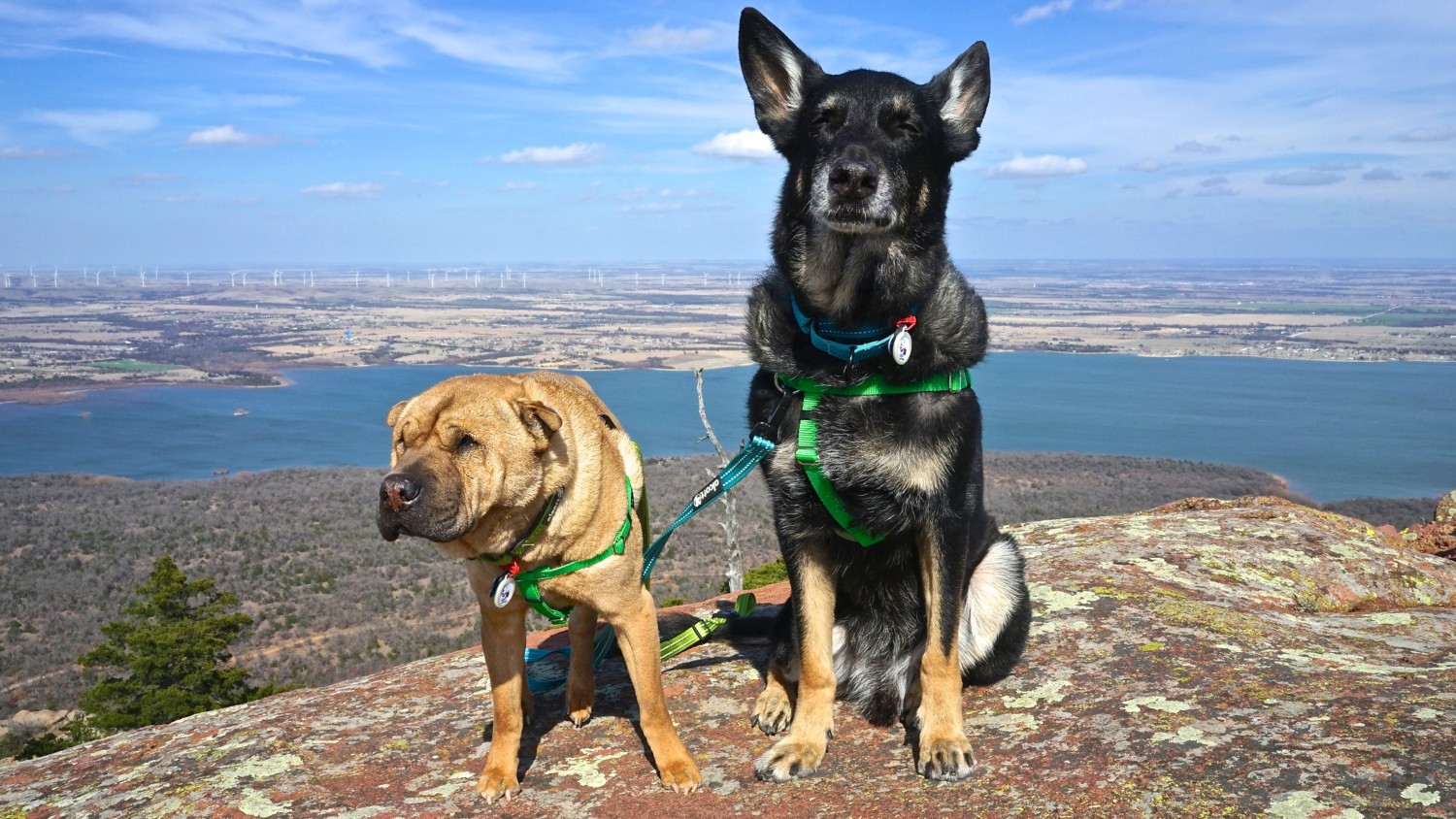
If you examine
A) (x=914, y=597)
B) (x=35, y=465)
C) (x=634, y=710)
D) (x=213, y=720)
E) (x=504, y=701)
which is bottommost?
(x=35, y=465)

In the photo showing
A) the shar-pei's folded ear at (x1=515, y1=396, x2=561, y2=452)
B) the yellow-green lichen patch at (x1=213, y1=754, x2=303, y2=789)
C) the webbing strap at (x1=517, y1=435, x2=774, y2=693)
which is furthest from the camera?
the webbing strap at (x1=517, y1=435, x2=774, y2=693)

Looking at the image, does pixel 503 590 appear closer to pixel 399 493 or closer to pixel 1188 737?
pixel 399 493

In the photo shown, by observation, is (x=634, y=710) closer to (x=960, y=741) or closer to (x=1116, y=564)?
(x=960, y=741)

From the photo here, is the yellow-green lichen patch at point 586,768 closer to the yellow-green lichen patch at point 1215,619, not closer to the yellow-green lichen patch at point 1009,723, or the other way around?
the yellow-green lichen patch at point 1009,723

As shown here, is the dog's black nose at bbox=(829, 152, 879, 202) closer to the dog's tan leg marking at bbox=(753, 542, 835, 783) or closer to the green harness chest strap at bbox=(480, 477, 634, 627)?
the dog's tan leg marking at bbox=(753, 542, 835, 783)

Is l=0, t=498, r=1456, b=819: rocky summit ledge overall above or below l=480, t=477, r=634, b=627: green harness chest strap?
below

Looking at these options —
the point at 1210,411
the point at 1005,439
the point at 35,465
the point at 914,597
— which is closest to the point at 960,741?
the point at 914,597

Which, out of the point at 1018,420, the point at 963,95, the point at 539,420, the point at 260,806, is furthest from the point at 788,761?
the point at 1018,420

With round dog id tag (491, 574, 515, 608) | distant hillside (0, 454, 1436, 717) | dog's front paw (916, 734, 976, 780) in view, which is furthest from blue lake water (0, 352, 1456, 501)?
dog's front paw (916, 734, 976, 780)
